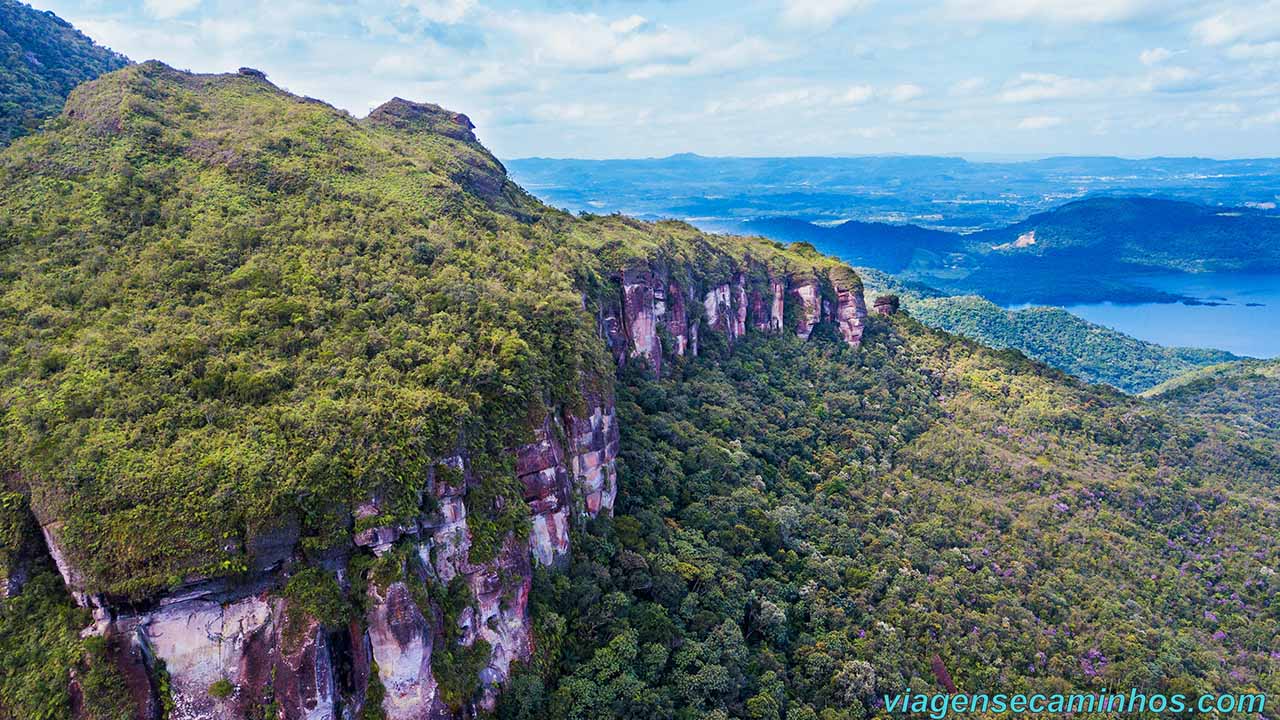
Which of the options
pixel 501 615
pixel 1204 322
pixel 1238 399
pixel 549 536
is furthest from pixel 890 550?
pixel 1204 322

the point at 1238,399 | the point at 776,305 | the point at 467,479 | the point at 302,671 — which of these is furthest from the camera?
the point at 1238,399

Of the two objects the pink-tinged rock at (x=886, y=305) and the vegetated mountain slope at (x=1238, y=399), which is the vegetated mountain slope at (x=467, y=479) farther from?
the vegetated mountain slope at (x=1238, y=399)

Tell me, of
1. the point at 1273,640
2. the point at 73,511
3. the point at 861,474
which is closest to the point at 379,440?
the point at 73,511

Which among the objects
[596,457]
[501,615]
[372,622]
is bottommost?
[501,615]

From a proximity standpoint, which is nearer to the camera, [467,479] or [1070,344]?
[467,479]

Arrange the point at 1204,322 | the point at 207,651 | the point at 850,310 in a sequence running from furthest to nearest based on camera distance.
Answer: the point at 1204,322 → the point at 850,310 → the point at 207,651

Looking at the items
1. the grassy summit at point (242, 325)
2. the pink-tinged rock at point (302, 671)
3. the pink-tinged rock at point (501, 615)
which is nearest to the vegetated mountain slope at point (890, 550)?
the pink-tinged rock at point (501, 615)

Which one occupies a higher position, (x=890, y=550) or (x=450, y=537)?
(x=450, y=537)

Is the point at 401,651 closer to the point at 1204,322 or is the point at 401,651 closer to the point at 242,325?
the point at 242,325
